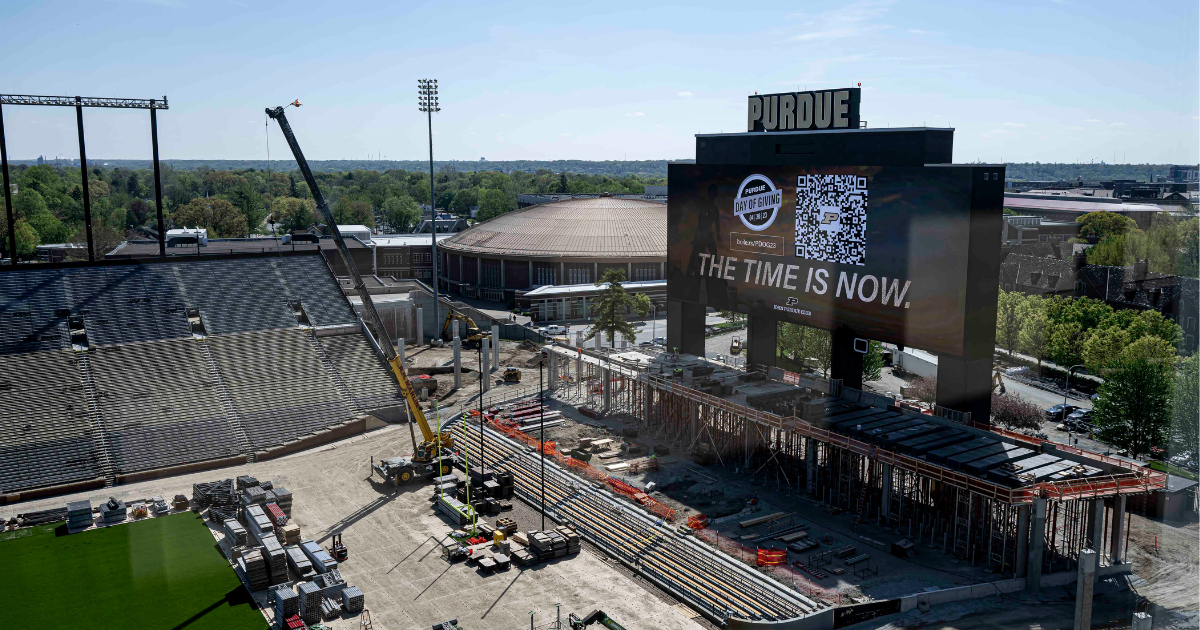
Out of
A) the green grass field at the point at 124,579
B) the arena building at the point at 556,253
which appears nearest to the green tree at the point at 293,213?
the arena building at the point at 556,253

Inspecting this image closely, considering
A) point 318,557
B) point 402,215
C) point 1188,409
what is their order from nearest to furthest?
point 1188,409 < point 318,557 < point 402,215

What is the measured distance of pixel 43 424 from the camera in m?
49.0

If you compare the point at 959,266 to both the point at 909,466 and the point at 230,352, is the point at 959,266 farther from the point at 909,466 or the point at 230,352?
the point at 230,352

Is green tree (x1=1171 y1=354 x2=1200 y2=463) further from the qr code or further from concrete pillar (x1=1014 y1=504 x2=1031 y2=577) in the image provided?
the qr code

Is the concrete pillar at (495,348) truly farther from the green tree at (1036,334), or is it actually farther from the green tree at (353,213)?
the green tree at (353,213)

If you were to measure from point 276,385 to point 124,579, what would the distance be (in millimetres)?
22638

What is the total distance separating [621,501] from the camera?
1624 inches

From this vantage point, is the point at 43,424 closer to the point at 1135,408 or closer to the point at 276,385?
the point at 276,385

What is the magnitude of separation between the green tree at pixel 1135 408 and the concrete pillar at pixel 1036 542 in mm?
Answer: 16248

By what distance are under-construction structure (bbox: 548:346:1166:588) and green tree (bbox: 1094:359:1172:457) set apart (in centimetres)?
852

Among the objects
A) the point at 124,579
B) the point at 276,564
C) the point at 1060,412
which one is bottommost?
the point at 124,579

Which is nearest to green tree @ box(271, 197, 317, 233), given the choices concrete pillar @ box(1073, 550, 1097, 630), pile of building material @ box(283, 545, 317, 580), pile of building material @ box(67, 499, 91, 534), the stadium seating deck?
the stadium seating deck

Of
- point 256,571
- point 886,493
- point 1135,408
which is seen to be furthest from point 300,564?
point 1135,408

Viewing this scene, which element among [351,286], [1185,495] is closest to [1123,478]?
[1185,495]
